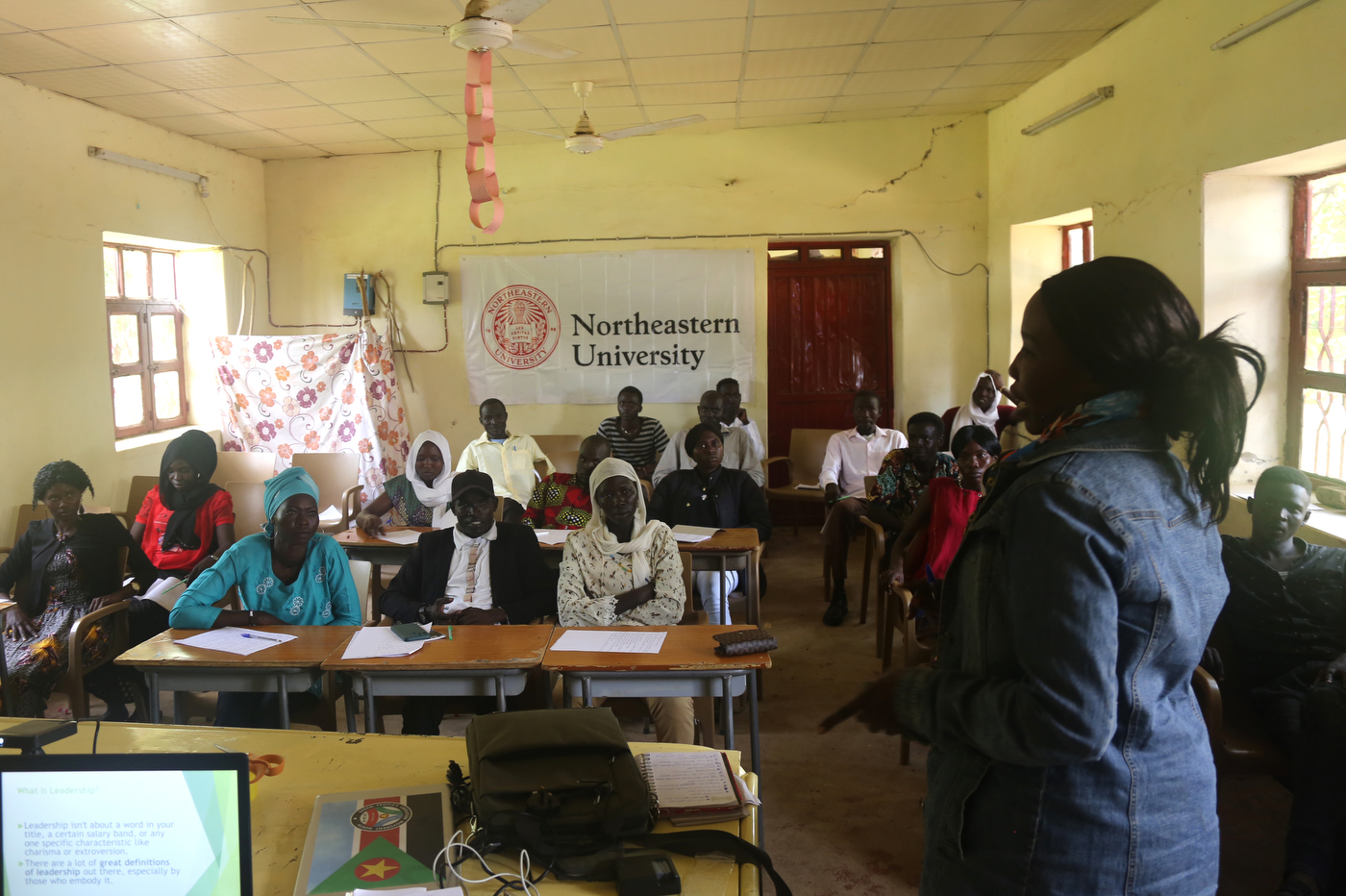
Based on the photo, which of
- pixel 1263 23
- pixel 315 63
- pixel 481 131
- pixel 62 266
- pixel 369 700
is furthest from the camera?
pixel 62 266

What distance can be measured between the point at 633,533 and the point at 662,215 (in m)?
4.50

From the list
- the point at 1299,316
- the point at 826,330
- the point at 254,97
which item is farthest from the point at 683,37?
the point at 1299,316

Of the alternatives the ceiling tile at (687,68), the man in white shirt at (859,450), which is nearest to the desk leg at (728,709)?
the man in white shirt at (859,450)

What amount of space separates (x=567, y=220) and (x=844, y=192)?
2.33m

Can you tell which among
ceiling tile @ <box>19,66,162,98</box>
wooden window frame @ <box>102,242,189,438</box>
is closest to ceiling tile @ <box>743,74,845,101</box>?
ceiling tile @ <box>19,66,162,98</box>

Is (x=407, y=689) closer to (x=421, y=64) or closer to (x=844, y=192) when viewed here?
(x=421, y=64)

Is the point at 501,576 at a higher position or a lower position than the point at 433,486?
lower

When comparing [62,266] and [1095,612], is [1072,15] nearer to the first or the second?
[1095,612]

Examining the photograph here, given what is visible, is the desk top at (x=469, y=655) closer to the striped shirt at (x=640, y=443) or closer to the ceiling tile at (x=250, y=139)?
the striped shirt at (x=640, y=443)

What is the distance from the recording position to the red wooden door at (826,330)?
7555 millimetres

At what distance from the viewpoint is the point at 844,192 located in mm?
7266

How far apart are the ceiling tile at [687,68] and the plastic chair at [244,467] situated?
3.74 metres

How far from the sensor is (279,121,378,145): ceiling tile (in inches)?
263

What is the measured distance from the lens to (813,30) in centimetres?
487
